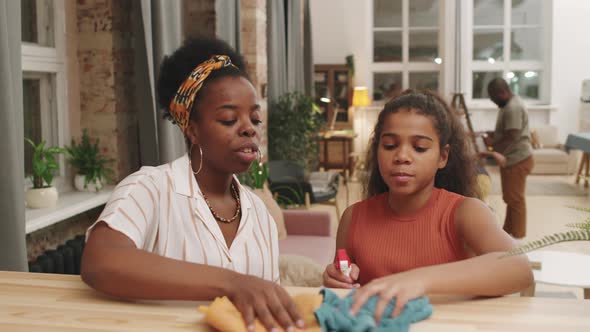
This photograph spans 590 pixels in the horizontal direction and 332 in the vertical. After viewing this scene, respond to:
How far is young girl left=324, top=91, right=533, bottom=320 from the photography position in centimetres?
152

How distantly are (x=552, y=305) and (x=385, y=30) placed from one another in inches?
444

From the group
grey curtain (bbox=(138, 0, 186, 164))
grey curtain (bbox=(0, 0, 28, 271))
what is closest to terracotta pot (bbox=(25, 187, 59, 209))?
grey curtain (bbox=(138, 0, 186, 164))

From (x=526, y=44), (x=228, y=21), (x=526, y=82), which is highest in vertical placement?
(x=526, y=44)

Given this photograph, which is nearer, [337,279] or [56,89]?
[337,279]

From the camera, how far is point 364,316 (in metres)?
0.94

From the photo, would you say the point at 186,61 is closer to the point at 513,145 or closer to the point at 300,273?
the point at 300,273

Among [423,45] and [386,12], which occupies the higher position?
[386,12]

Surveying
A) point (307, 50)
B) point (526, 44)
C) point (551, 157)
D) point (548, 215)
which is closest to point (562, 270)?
point (548, 215)

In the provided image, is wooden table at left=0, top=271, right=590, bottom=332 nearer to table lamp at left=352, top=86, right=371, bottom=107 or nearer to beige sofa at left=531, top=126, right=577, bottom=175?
table lamp at left=352, top=86, right=371, bottom=107

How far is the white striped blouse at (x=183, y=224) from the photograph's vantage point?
138cm

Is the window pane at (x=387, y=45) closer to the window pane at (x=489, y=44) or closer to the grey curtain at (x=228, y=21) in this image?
the window pane at (x=489, y=44)

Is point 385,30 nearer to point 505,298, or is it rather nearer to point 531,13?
point 531,13

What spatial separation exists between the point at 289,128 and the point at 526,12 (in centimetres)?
704

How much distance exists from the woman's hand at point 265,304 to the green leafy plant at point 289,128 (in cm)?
607
